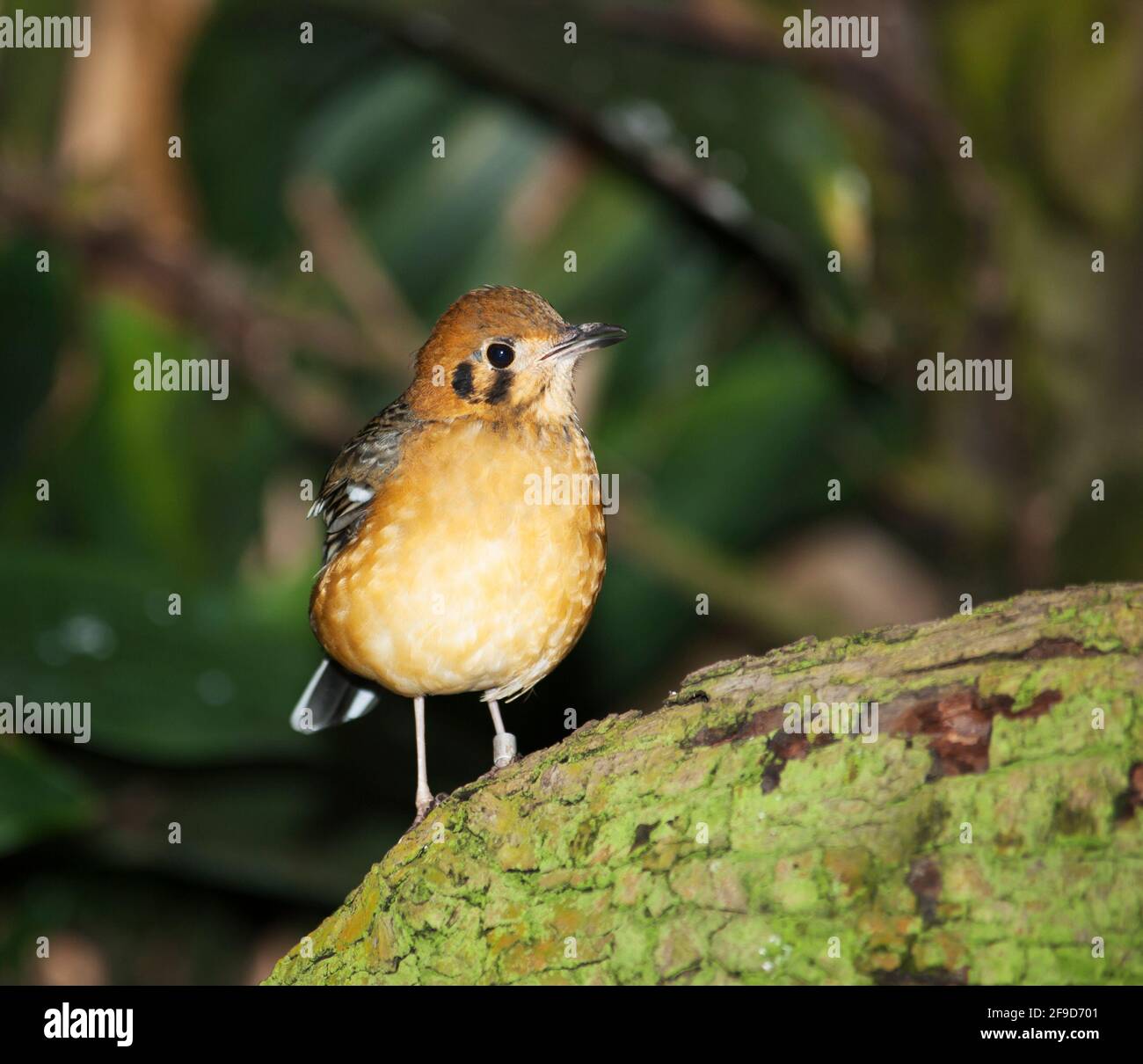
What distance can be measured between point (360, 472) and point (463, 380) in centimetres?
44

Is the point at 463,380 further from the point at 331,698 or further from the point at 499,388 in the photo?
the point at 331,698

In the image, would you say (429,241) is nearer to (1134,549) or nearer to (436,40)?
(436,40)

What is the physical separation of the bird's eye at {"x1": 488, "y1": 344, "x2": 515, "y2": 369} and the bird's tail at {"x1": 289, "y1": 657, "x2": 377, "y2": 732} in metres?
1.26

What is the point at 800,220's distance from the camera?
20.6 feet

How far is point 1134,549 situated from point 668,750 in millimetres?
4543

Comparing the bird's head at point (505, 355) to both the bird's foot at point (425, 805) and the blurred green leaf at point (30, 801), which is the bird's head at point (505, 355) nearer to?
the bird's foot at point (425, 805)

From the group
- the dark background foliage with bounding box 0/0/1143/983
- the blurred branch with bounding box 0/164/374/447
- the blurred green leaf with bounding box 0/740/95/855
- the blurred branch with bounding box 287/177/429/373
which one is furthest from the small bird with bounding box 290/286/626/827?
the blurred branch with bounding box 287/177/429/373

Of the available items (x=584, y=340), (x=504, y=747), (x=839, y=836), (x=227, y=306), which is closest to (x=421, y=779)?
(x=504, y=747)

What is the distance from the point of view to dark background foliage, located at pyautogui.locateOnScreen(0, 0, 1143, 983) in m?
6.66

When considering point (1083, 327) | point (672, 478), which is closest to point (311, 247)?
point (672, 478)

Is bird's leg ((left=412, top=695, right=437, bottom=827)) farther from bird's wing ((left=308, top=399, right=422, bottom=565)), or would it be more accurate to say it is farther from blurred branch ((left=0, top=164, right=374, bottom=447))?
blurred branch ((left=0, top=164, right=374, bottom=447))

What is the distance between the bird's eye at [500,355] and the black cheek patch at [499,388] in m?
0.03

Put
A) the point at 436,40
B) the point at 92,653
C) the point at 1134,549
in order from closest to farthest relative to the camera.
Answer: the point at 92,653, the point at 436,40, the point at 1134,549

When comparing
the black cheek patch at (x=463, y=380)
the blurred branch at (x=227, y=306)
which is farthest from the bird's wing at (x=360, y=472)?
the blurred branch at (x=227, y=306)
